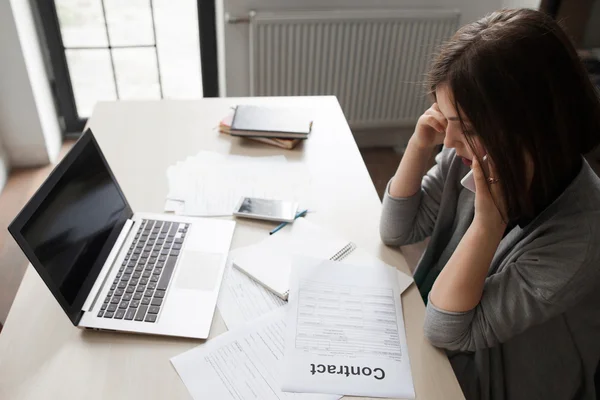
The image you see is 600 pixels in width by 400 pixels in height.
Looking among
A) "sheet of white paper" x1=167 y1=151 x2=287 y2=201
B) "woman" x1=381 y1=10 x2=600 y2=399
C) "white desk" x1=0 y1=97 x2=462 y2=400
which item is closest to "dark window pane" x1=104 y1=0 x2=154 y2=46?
"white desk" x1=0 y1=97 x2=462 y2=400

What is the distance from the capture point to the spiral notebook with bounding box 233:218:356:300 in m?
1.03

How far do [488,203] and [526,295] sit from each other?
0.16m

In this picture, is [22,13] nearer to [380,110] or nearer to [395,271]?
[380,110]

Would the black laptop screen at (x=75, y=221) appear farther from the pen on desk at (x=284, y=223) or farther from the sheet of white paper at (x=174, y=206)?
the pen on desk at (x=284, y=223)

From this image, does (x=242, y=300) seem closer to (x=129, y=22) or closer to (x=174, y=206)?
(x=174, y=206)

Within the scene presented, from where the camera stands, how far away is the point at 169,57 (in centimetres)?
275

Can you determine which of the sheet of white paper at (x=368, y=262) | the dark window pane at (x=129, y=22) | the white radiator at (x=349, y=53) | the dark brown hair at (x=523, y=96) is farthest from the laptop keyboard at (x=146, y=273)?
the dark window pane at (x=129, y=22)

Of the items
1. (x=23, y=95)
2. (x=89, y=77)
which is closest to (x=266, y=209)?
(x=23, y=95)

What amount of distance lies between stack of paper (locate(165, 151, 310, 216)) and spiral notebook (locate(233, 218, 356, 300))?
0.11 m

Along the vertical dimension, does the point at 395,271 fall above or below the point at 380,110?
above

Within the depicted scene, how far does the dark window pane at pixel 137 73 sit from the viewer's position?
2725 mm

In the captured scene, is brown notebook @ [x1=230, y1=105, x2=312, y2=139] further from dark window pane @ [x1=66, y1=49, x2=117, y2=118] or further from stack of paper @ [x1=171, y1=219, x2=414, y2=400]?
dark window pane @ [x1=66, y1=49, x2=117, y2=118]

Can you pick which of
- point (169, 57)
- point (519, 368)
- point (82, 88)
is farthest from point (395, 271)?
point (82, 88)

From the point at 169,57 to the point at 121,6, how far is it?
33 centimetres
